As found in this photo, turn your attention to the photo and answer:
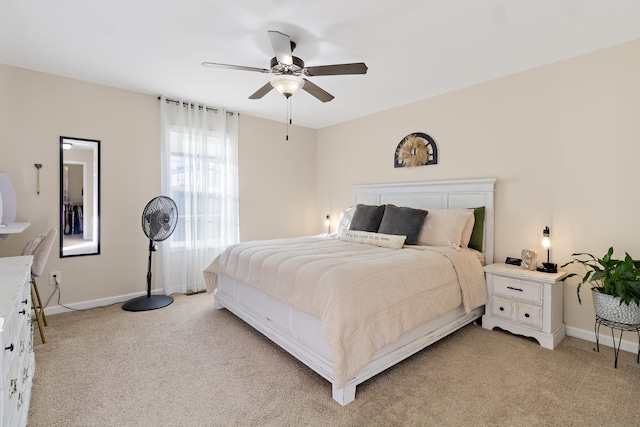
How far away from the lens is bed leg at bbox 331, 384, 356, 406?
5.83 feet

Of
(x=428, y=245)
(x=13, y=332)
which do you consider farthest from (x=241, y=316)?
(x=428, y=245)

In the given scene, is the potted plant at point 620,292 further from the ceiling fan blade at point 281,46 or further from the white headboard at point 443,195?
the ceiling fan blade at point 281,46

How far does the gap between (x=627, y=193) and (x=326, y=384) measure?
2770 mm

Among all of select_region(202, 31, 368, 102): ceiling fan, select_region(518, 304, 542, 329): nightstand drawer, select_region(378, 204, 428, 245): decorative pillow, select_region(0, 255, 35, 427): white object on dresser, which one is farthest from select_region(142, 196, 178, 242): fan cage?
select_region(518, 304, 542, 329): nightstand drawer

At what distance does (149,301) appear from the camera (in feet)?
11.3

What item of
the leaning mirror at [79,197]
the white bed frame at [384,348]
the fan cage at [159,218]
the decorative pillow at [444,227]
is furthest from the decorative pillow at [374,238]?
the leaning mirror at [79,197]

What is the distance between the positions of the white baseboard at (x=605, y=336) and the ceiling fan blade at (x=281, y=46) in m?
3.33

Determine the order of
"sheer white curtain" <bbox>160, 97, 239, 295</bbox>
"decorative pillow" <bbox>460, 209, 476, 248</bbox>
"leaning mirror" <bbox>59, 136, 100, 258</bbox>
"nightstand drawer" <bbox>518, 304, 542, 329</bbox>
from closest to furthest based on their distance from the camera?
"nightstand drawer" <bbox>518, 304, 542, 329</bbox> < "decorative pillow" <bbox>460, 209, 476, 248</bbox> < "leaning mirror" <bbox>59, 136, 100, 258</bbox> < "sheer white curtain" <bbox>160, 97, 239, 295</bbox>

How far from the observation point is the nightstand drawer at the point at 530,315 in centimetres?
253

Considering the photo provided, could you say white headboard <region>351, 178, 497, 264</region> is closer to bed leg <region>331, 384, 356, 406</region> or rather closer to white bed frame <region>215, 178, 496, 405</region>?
white bed frame <region>215, 178, 496, 405</region>

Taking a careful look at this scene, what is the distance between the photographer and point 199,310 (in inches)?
129

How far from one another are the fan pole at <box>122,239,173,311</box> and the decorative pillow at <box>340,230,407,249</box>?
216 centimetres

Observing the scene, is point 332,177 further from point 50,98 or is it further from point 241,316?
point 50,98

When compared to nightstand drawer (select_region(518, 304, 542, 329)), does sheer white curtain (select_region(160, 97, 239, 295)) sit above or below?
above
